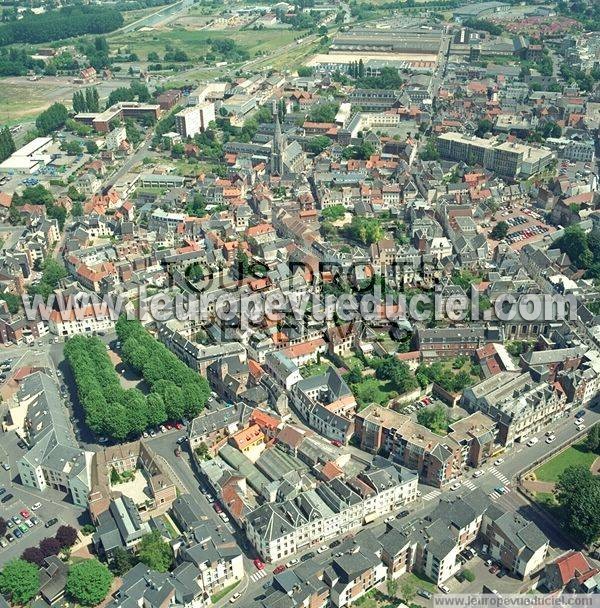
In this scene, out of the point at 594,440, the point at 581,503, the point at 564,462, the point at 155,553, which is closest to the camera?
the point at 155,553

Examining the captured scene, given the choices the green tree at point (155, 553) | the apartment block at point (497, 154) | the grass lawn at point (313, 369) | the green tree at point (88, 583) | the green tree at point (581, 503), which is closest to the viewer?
the green tree at point (88, 583)

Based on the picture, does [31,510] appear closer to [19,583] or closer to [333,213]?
[19,583]

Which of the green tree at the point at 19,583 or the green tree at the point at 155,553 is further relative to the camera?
the green tree at the point at 155,553

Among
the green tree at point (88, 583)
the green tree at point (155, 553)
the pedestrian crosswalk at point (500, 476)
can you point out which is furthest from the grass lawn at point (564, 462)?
the green tree at point (88, 583)

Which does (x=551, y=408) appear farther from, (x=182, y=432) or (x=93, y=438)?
(x=93, y=438)

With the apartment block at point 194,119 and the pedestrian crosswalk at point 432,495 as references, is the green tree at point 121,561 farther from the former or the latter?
the apartment block at point 194,119

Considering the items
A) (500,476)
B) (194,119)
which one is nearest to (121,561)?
(500,476)

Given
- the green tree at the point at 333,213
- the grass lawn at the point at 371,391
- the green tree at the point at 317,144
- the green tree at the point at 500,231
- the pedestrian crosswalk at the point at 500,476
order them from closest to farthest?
the pedestrian crosswalk at the point at 500,476 < the grass lawn at the point at 371,391 < the green tree at the point at 500,231 < the green tree at the point at 333,213 < the green tree at the point at 317,144
